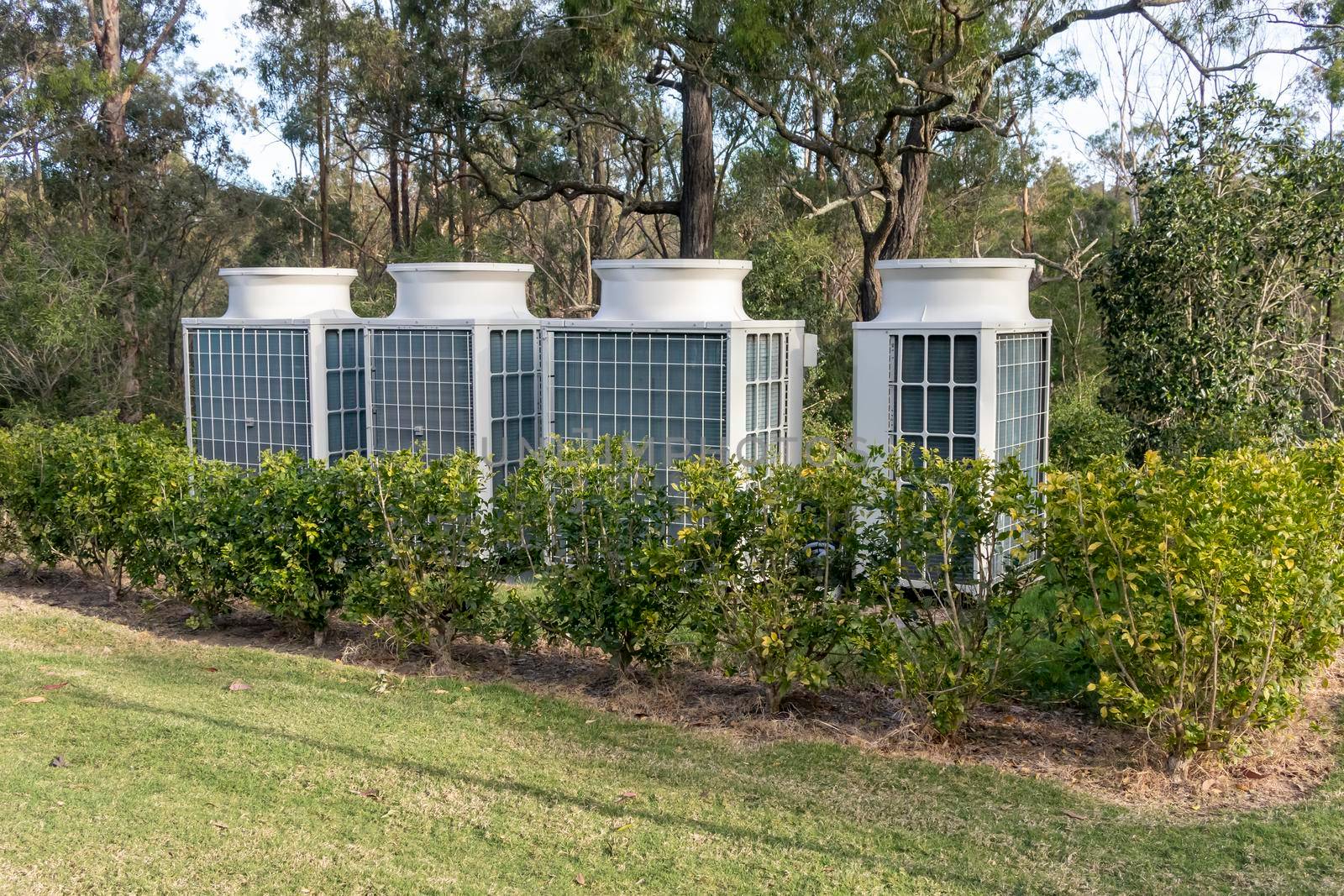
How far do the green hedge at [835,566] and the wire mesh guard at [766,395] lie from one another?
1.62 metres

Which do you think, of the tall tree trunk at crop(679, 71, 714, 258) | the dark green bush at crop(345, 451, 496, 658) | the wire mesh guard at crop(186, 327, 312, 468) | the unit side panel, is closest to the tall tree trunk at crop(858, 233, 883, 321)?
the tall tree trunk at crop(679, 71, 714, 258)

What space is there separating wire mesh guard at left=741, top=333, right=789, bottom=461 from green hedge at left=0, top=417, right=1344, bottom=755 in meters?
1.62

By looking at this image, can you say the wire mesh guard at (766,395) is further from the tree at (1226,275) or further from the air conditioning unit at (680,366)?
the tree at (1226,275)

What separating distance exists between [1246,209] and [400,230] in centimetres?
1717

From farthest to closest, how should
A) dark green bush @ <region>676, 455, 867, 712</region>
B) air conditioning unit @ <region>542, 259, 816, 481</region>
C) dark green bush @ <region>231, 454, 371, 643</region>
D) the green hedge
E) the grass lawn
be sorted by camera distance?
air conditioning unit @ <region>542, 259, 816, 481</region>
dark green bush @ <region>231, 454, 371, 643</region>
dark green bush @ <region>676, 455, 867, 712</region>
the green hedge
the grass lawn

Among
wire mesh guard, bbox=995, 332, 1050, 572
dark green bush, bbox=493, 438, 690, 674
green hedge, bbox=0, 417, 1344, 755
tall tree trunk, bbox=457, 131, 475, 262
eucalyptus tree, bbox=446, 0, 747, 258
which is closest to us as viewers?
green hedge, bbox=0, 417, 1344, 755

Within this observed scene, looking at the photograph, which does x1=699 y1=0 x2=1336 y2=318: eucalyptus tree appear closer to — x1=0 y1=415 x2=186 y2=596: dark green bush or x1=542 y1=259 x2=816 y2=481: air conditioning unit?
x1=542 y1=259 x2=816 y2=481: air conditioning unit

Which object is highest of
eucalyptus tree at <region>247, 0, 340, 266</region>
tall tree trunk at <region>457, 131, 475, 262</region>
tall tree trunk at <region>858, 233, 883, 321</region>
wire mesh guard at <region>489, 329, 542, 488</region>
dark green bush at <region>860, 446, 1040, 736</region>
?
eucalyptus tree at <region>247, 0, 340, 266</region>

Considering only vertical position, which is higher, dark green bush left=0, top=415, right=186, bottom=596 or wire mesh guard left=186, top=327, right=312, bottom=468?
wire mesh guard left=186, top=327, right=312, bottom=468

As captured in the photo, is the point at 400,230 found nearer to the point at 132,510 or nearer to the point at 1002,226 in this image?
the point at 1002,226

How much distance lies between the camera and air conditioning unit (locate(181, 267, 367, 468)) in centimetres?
934

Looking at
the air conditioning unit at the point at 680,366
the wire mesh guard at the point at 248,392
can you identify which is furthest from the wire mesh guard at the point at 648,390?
the wire mesh guard at the point at 248,392

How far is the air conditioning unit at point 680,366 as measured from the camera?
310 inches

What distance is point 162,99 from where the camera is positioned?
18094 mm
